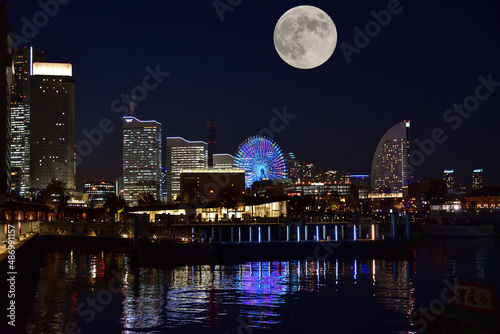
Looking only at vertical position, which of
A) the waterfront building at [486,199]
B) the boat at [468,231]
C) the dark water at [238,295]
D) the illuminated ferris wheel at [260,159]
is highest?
the illuminated ferris wheel at [260,159]

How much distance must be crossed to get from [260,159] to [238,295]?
10319 cm

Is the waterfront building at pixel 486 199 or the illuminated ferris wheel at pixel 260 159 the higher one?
the illuminated ferris wheel at pixel 260 159

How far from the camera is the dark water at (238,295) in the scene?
21.2 meters

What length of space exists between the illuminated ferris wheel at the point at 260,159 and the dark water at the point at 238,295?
8427cm

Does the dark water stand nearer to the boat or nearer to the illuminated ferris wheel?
the boat

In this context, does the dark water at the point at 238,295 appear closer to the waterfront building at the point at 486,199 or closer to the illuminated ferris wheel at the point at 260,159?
the illuminated ferris wheel at the point at 260,159

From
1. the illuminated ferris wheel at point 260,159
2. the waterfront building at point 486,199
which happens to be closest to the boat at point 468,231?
the illuminated ferris wheel at point 260,159

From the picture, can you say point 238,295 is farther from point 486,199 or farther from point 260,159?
point 486,199

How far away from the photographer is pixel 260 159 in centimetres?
13100

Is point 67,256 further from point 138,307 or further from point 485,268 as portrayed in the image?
point 485,268

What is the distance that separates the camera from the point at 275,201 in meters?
124

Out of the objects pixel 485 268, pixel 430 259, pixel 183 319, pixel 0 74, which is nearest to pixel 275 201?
pixel 0 74

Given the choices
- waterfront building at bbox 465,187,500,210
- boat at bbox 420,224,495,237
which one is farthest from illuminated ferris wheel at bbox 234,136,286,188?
waterfront building at bbox 465,187,500,210

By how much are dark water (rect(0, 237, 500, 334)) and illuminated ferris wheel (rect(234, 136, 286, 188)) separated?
84.3 m
